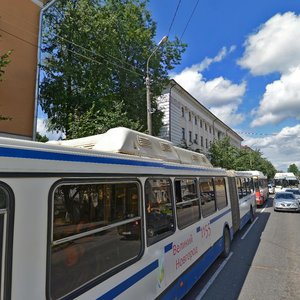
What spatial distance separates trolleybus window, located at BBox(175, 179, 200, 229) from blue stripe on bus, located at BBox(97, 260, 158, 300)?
4.46 ft

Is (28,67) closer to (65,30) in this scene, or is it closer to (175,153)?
(65,30)

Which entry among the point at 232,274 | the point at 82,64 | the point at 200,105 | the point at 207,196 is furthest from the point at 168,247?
the point at 200,105

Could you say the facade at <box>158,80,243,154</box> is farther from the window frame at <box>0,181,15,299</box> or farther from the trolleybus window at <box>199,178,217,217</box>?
the window frame at <box>0,181,15,299</box>

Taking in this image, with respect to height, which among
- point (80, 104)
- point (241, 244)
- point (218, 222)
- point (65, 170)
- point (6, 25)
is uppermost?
point (6, 25)

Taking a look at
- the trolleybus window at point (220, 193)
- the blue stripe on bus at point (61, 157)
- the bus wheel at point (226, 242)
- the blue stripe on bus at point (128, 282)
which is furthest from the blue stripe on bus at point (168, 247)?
the bus wheel at point (226, 242)

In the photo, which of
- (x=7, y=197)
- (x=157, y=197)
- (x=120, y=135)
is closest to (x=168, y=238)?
(x=157, y=197)

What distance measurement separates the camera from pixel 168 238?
4926 mm

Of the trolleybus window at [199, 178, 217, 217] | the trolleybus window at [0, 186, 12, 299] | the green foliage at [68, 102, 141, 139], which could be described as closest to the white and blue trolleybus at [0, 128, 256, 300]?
the trolleybus window at [0, 186, 12, 299]

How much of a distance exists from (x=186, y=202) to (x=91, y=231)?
3.08 metres

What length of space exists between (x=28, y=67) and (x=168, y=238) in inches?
482

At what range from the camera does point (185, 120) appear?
36.4m

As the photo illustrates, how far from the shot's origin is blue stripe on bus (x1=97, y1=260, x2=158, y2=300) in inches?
126

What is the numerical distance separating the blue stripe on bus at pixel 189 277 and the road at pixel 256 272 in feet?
1.33

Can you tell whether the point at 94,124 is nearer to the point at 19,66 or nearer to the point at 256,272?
the point at 19,66
